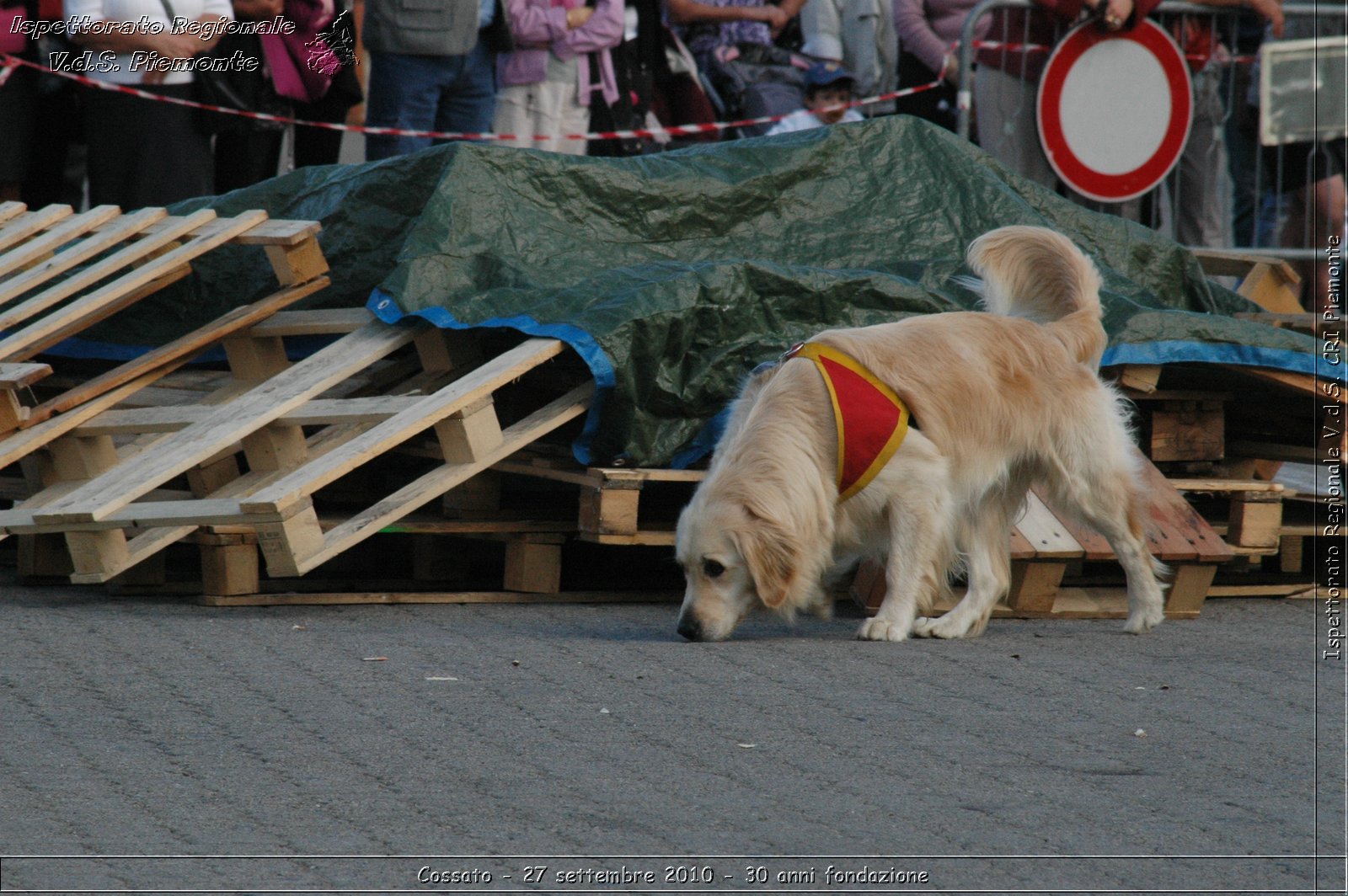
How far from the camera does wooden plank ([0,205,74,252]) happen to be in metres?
6.82

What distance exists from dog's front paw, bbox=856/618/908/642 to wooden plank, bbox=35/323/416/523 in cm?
214

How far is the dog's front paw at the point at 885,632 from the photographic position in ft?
17.5

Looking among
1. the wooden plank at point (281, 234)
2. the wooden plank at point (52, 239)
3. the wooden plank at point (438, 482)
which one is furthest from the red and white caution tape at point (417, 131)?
the wooden plank at point (438, 482)

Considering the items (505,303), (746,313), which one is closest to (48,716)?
(505,303)

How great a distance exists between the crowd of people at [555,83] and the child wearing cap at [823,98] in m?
0.01

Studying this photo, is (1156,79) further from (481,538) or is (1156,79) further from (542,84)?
(481,538)

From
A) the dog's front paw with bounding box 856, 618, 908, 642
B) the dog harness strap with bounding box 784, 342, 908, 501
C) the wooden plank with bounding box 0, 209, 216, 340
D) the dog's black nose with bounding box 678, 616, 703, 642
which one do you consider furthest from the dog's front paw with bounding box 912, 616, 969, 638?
the wooden plank with bounding box 0, 209, 216, 340

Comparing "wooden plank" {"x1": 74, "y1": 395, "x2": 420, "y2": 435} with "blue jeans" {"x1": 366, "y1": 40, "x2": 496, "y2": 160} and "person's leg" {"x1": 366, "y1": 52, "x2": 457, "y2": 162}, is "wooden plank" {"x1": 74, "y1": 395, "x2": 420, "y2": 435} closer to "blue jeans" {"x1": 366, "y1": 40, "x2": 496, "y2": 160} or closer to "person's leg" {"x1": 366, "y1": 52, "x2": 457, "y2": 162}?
"person's leg" {"x1": 366, "y1": 52, "x2": 457, "y2": 162}

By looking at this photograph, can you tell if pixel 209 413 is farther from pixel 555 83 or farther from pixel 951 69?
pixel 951 69

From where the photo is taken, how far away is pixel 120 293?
6.12 m

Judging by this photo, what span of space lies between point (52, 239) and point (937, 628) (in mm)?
3983

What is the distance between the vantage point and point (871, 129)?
7.07 meters

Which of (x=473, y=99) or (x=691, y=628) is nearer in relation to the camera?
(x=691, y=628)

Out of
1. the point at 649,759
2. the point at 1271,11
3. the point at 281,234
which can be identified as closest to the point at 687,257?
the point at 281,234
